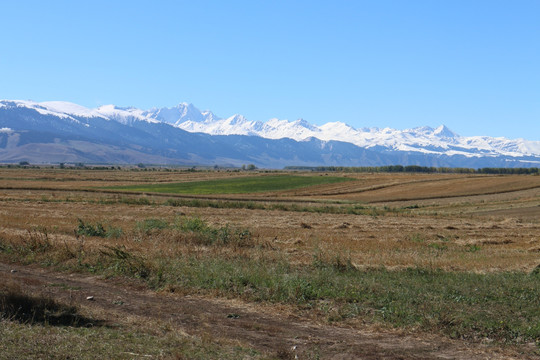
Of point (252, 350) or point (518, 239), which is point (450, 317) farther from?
point (518, 239)

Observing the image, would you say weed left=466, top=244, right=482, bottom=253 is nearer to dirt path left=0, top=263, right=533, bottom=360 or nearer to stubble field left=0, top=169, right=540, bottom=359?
stubble field left=0, top=169, right=540, bottom=359

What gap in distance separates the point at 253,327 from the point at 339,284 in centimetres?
378

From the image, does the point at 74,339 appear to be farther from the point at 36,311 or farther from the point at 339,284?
the point at 339,284

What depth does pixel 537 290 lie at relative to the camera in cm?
1407

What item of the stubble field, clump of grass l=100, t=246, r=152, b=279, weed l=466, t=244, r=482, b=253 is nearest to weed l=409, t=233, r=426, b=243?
the stubble field

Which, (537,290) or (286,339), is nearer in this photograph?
(286,339)

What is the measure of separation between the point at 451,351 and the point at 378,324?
6.17 feet

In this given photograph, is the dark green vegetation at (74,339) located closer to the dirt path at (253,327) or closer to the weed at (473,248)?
the dirt path at (253,327)

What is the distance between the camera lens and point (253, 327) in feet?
38.3

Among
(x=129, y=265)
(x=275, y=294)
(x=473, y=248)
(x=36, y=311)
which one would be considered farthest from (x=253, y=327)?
(x=473, y=248)

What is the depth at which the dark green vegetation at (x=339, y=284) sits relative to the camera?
1178 centimetres

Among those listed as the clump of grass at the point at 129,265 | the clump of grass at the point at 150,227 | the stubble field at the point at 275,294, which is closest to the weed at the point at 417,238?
the stubble field at the point at 275,294

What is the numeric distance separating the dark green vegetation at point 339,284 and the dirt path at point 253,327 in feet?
2.29

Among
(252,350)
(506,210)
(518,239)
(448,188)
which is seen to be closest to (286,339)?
(252,350)
